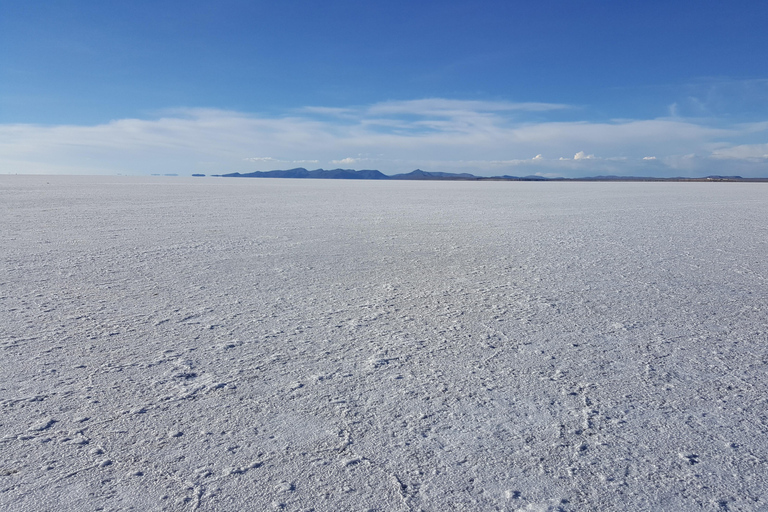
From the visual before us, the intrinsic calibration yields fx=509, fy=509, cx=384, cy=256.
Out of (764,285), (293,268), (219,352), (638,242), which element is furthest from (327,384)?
(638,242)

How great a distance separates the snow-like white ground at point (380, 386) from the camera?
1849 mm

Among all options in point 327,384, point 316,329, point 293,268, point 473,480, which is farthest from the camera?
point 293,268

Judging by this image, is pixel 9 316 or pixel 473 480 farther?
pixel 9 316

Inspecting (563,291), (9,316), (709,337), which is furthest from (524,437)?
(9,316)

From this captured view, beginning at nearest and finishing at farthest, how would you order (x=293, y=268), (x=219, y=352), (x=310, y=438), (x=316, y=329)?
(x=310, y=438), (x=219, y=352), (x=316, y=329), (x=293, y=268)

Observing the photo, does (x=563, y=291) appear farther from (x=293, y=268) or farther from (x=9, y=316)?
(x=9, y=316)

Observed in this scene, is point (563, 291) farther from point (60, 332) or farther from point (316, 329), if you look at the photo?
point (60, 332)

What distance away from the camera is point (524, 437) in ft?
7.18

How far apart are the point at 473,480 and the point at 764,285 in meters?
4.76

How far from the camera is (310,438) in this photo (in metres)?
2.15

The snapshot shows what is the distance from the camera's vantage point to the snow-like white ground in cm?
185

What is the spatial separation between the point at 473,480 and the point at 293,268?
4098mm

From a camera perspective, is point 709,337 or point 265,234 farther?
point 265,234

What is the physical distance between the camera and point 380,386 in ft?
8.73
